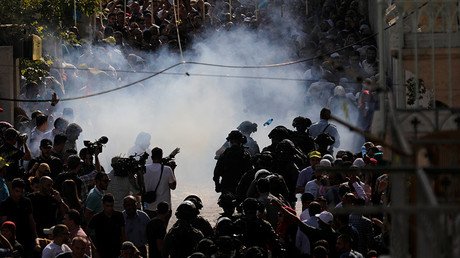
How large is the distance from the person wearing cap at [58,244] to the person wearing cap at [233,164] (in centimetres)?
446

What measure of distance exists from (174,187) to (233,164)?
0.83 m

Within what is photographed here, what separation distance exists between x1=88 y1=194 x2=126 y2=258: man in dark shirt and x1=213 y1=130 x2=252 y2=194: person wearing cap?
299 cm

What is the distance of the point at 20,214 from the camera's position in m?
16.5

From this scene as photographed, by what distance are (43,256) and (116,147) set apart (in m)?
10.5

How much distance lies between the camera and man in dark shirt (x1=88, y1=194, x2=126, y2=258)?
54.6 ft

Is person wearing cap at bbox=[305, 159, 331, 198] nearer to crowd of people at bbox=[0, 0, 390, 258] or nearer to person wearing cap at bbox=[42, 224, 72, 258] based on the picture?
crowd of people at bbox=[0, 0, 390, 258]

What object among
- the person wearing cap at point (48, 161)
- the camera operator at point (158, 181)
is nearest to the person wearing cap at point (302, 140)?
the camera operator at point (158, 181)

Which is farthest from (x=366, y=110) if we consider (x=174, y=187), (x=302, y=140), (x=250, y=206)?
(x=250, y=206)

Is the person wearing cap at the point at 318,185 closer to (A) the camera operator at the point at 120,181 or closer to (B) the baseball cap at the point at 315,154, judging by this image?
(B) the baseball cap at the point at 315,154

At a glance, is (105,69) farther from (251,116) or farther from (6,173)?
(6,173)

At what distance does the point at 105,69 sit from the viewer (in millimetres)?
28938

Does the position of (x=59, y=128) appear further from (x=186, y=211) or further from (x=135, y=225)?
(x=186, y=211)

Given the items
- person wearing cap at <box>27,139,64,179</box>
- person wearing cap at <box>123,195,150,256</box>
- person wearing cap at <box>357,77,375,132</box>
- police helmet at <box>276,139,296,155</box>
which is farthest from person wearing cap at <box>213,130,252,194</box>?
person wearing cap at <box>357,77,375,132</box>

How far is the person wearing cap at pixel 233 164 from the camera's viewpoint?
19.5m
